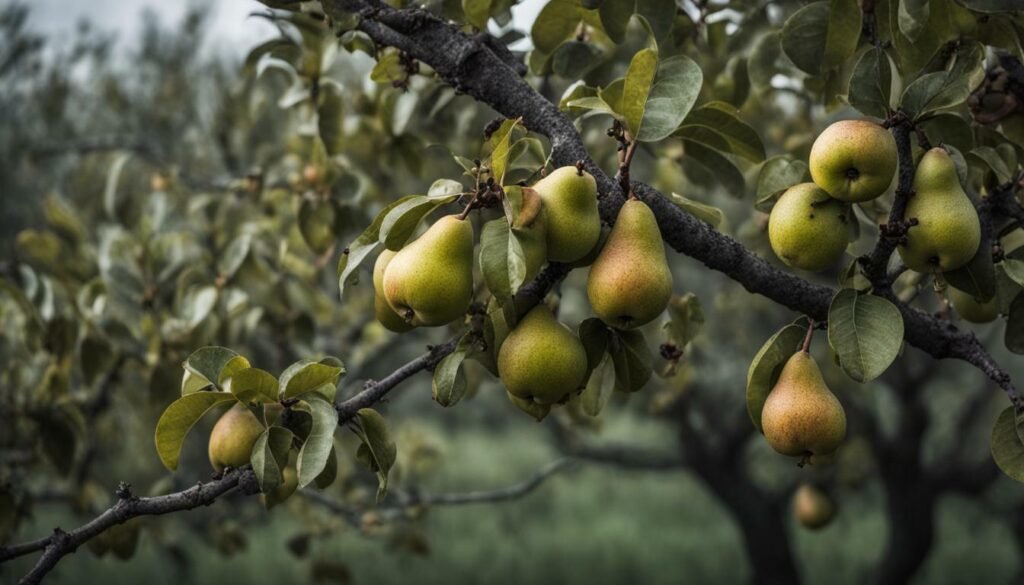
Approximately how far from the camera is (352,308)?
362 cm

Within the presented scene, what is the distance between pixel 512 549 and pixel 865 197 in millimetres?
5597

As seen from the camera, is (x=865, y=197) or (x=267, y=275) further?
(x=267, y=275)

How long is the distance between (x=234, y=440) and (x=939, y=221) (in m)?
0.89

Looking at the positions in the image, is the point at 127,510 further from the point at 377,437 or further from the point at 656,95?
the point at 656,95

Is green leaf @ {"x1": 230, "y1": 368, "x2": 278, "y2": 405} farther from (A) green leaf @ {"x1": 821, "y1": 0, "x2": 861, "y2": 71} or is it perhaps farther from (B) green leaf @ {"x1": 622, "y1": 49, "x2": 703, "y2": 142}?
(A) green leaf @ {"x1": 821, "y1": 0, "x2": 861, "y2": 71}

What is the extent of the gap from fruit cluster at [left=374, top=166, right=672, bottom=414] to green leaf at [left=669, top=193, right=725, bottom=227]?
18 centimetres

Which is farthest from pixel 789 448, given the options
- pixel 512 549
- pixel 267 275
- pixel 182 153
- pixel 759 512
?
pixel 512 549

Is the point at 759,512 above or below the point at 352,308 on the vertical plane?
below

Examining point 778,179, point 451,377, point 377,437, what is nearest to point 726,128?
point 778,179

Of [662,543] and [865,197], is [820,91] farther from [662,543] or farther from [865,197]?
[662,543]

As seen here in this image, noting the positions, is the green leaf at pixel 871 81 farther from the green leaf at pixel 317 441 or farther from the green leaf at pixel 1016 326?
the green leaf at pixel 317 441

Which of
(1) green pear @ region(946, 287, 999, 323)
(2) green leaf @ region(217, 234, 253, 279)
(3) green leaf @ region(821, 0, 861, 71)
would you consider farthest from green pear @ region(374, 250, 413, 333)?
(2) green leaf @ region(217, 234, 253, 279)

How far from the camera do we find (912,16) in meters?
1.23

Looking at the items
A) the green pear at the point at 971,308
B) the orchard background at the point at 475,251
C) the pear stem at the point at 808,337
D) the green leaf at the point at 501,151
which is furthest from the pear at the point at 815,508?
the green leaf at the point at 501,151
